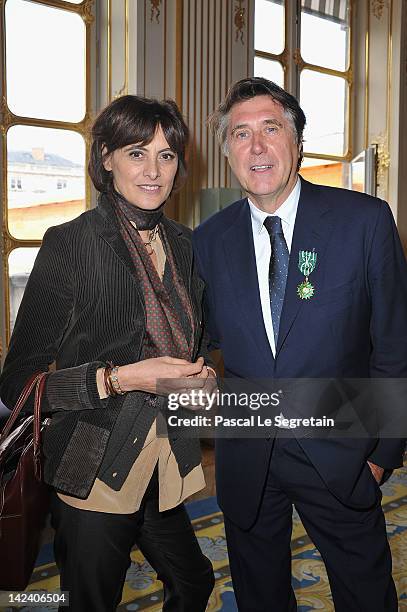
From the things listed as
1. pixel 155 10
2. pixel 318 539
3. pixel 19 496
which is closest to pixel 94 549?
pixel 19 496

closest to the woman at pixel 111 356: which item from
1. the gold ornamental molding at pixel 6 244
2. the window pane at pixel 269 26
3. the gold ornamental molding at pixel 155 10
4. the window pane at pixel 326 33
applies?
the gold ornamental molding at pixel 6 244

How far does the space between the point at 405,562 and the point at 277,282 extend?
77.3 inches

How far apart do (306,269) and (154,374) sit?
1.82ft

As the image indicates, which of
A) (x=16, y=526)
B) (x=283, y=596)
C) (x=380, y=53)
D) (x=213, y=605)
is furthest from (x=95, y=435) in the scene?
(x=380, y=53)

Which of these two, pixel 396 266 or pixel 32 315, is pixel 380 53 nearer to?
pixel 396 266

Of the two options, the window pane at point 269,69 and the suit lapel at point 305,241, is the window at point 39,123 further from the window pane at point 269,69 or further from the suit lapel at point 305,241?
the suit lapel at point 305,241

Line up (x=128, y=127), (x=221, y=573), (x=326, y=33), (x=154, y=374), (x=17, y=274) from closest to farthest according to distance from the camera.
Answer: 1. (x=154, y=374)
2. (x=128, y=127)
3. (x=221, y=573)
4. (x=17, y=274)
5. (x=326, y=33)

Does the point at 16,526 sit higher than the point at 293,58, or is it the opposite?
the point at 293,58

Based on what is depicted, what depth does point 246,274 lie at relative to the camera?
6.37 ft

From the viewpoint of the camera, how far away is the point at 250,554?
1.98 m

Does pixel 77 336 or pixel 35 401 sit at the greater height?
pixel 77 336

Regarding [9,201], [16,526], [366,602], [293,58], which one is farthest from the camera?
[293,58]

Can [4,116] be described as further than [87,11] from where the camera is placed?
No

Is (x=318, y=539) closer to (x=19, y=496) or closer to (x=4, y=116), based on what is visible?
(x=19, y=496)
